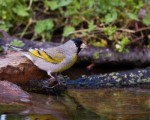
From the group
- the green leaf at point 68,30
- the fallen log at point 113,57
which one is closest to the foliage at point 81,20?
the green leaf at point 68,30

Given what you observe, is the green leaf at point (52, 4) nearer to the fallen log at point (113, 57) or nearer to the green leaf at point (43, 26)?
the green leaf at point (43, 26)

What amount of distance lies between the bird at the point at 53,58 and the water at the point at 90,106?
0.33 metres

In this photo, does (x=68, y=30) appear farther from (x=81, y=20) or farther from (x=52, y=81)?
(x=52, y=81)

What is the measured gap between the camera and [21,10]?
8.12 meters

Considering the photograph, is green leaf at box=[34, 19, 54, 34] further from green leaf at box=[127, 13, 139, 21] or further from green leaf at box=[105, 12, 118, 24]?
green leaf at box=[127, 13, 139, 21]

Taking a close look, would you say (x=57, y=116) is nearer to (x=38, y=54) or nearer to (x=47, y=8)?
(x=38, y=54)

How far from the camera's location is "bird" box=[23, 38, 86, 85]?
6.68 metres

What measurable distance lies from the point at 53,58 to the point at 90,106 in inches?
40.0

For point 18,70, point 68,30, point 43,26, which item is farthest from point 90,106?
point 43,26

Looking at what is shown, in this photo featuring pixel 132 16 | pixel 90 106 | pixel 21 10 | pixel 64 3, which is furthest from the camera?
pixel 21 10

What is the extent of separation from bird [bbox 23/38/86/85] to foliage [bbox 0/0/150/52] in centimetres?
82

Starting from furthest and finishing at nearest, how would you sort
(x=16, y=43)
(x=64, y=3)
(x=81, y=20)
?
(x=81, y=20) → (x=64, y=3) → (x=16, y=43)

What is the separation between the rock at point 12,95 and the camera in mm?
5996

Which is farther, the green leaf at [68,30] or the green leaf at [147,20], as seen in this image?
the green leaf at [68,30]
